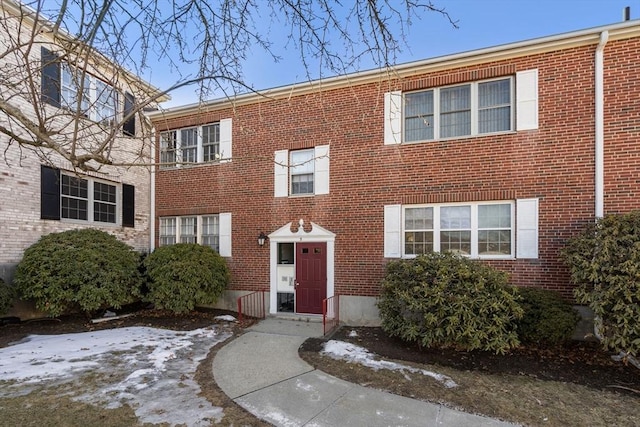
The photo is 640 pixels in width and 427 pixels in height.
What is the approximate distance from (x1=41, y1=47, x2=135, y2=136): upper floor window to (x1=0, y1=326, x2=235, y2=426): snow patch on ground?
139 inches

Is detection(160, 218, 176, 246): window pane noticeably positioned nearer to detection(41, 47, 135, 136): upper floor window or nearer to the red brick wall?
the red brick wall

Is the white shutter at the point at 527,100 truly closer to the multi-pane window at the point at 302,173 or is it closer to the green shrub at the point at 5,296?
the multi-pane window at the point at 302,173

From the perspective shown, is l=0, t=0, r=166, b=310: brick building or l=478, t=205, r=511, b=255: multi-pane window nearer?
l=478, t=205, r=511, b=255: multi-pane window

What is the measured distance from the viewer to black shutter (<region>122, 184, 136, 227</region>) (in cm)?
1190

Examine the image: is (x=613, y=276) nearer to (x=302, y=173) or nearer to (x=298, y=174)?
(x=302, y=173)

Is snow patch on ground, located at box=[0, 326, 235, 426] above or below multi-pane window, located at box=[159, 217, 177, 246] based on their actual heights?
below

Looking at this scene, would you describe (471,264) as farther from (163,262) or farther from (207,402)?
(163,262)

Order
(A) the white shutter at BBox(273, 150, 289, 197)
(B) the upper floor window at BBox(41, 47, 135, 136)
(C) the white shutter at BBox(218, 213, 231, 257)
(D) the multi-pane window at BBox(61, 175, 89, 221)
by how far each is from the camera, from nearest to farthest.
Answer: (B) the upper floor window at BBox(41, 47, 135, 136)
(D) the multi-pane window at BBox(61, 175, 89, 221)
(A) the white shutter at BBox(273, 150, 289, 197)
(C) the white shutter at BBox(218, 213, 231, 257)

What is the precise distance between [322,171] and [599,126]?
6425mm

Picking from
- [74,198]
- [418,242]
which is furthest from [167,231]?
[418,242]

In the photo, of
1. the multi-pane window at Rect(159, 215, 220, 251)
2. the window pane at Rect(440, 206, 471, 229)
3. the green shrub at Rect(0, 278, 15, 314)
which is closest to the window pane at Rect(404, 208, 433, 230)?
the window pane at Rect(440, 206, 471, 229)

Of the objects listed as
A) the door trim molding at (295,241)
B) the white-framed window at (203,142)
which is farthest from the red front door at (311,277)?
the white-framed window at (203,142)

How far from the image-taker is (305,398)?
16.2 feet

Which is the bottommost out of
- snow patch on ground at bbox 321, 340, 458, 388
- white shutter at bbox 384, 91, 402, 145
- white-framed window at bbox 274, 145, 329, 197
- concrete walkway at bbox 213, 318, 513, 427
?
snow patch on ground at bbox 321, 340, 458, 388
